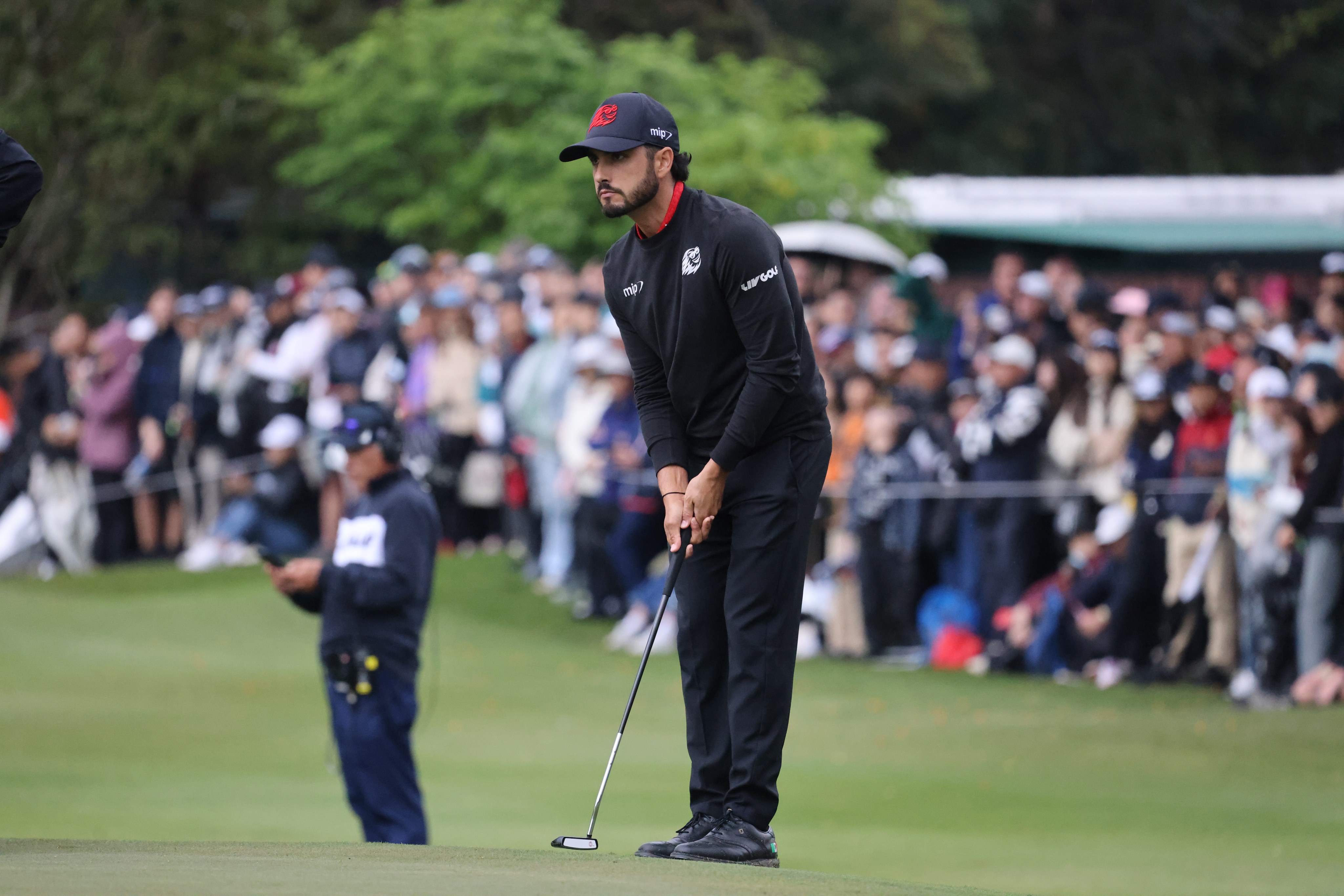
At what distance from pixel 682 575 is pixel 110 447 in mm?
15301

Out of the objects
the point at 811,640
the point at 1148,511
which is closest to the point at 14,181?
the point at 1148,511

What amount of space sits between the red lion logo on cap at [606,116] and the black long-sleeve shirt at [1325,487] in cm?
739

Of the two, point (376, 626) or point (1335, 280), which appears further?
point (1335, 280)

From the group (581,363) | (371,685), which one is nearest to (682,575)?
(371,685)

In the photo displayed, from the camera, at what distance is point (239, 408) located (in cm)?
2069

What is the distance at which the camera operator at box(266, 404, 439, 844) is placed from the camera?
8.55m

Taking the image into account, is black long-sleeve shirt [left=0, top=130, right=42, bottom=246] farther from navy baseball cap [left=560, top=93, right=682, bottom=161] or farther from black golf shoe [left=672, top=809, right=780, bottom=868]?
black golf shoe [left=672, top=809, right=780, bottom=868]

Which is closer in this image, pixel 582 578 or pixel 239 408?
pixel 582 578

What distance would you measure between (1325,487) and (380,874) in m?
8.44

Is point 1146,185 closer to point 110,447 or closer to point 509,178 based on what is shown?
point 509,178

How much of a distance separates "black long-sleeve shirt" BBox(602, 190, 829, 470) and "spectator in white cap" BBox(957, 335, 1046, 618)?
8053 mm

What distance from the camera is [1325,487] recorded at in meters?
12.6

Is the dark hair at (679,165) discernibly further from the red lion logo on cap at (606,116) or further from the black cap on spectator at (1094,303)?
the black cap on spectator at (1094,303)

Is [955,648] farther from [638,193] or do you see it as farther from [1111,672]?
[638,193]
